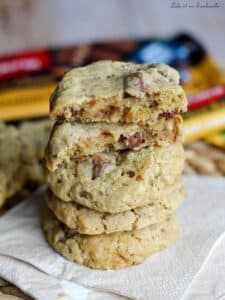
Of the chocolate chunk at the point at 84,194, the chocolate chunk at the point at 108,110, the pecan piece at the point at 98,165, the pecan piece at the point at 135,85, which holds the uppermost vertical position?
the pecan piece at the point at 135,85

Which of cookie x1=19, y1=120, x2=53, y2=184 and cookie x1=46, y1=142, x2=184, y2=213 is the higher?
cookie x1=46, y1=142, x2=184, y2=213

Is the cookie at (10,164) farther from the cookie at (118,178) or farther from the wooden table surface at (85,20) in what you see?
the wooden table surface at (85,20)

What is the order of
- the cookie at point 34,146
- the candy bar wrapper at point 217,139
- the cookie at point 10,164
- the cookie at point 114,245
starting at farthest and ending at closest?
the candy bar wrapper at point 217,139 < the cookie at point 34,146 < the cookie at point 10,164 < the cookie at point 114,245

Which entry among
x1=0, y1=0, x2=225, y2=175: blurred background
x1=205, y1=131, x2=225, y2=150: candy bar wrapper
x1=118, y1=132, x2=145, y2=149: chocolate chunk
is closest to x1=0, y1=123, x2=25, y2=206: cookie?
x1=0, y1=0, x2=225, y2=175: blurred background

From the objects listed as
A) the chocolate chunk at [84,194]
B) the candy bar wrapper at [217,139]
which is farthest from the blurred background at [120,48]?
the chocolate chunk at [84,194]

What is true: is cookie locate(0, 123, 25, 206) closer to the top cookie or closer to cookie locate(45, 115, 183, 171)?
cookie locate(45, 115, 183, 171)

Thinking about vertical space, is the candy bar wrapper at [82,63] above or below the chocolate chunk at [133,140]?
below
